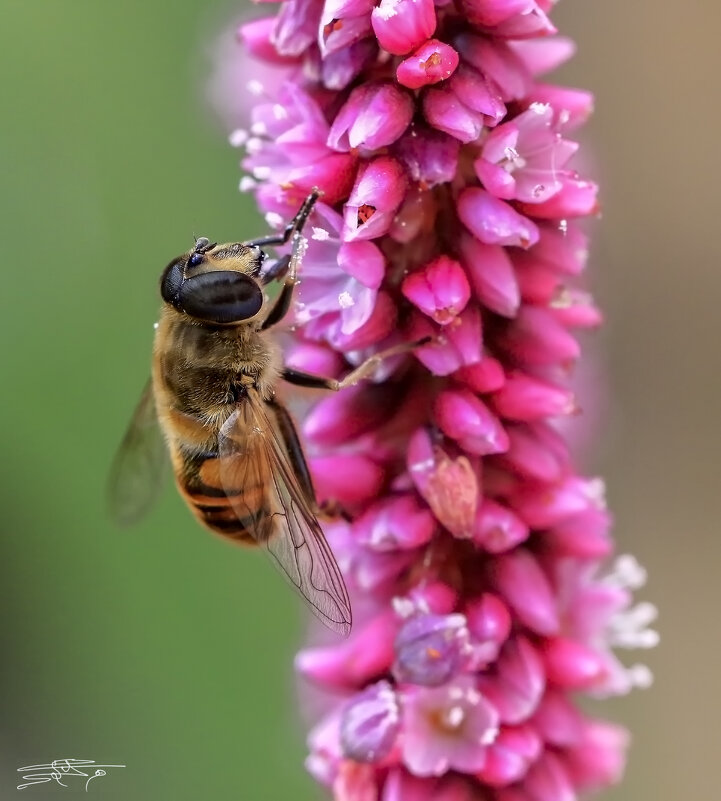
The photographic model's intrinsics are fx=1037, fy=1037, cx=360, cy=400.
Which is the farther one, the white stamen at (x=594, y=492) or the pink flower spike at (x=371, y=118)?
the white stamen at (x=594, y=492)

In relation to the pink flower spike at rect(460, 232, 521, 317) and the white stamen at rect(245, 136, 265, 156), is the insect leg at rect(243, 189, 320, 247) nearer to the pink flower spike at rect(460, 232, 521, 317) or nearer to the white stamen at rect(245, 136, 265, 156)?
the white stamen at rect(245, 136, 265, 156)

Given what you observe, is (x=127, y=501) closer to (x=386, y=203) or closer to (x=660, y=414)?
(x=386, y=203)

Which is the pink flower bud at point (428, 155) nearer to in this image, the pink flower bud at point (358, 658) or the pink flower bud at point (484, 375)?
the pink flower bud at point (484, 375)

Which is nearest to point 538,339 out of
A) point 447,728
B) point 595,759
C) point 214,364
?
point 214,364

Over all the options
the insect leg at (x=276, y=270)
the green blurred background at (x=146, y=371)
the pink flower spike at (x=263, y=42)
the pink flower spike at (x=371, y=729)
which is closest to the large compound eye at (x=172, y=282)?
the insect leg at (x=276, y=270)

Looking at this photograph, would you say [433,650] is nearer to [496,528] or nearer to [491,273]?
[496,528]

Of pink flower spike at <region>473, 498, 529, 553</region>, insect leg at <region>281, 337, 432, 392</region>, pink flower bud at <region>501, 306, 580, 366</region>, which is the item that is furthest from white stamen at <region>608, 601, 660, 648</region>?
insect leg at <region>281, 337, 432, 392</region>

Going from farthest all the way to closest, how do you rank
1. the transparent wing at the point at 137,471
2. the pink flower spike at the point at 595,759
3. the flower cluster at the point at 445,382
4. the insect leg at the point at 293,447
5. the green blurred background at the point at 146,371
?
the green blurred background at the point at 146,371
the transparent wing at the point at 137,471
the pink flower spike at the point at 595,759
the insect leg at the point at 293,447
the flower cluster at the point at 445,382

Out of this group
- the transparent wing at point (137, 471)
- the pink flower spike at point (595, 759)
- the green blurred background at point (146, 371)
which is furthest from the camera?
the green blurred background at point (146, 371)
